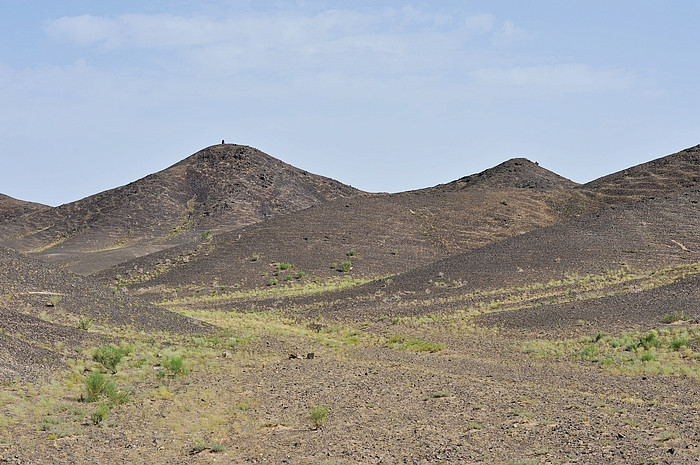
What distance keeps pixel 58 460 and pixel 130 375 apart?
7.37 m

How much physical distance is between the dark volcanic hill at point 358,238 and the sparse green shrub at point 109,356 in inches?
1193

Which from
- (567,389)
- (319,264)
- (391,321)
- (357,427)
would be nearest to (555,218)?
(319,264)

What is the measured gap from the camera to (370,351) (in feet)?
92.4

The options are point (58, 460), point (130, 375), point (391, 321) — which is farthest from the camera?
point (391, 321)

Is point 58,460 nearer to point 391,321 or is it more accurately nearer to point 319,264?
point 391,321

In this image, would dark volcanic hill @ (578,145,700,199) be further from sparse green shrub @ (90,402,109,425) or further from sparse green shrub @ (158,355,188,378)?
sparse green shrub @ (90,402,109,425)

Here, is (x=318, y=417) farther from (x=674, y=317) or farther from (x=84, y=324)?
(x=674, y=317)

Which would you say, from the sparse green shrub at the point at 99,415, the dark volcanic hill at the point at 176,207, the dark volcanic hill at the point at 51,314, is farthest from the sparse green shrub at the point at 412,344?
the dark volcanic hill at the point at 176,207

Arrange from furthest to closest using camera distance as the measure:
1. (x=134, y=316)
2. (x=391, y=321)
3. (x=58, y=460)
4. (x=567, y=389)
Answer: (x=391, y=321), (x=134, y=316), (x=567, y=389), (x=58, y=460)

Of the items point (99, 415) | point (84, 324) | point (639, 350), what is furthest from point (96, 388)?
point (639, 350)

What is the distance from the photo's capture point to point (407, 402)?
18.6m

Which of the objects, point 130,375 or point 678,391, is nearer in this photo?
point 678,391

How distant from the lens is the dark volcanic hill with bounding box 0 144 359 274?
90.2 m

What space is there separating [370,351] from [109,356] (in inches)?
374
